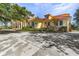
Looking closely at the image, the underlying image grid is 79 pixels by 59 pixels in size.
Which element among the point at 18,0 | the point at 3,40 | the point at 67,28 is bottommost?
the point at 3,40

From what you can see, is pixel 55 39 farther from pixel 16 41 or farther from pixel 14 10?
pixel 14 10

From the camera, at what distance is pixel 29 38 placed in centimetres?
167

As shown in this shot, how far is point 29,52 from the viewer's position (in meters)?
1.62

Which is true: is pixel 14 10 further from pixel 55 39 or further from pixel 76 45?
pixel 76 45

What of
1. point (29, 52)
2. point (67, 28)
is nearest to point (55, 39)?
point (67, 28)

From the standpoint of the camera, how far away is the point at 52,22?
1694 mm

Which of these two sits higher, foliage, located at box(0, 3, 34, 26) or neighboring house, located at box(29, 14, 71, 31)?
foliage, located at box(0, 3, 34, 26)

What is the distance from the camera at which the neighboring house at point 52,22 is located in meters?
1.66

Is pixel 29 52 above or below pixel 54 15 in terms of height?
below

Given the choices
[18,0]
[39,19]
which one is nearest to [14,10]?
[18,0]

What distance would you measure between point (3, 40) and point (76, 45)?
2.14ft

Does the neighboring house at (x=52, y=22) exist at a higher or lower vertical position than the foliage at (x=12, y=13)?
lower

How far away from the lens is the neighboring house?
1663 mm

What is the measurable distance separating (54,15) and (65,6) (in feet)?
0.41
